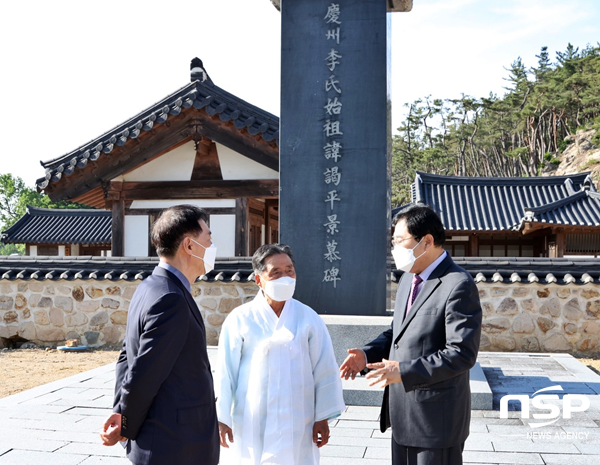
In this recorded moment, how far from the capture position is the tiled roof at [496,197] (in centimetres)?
1758

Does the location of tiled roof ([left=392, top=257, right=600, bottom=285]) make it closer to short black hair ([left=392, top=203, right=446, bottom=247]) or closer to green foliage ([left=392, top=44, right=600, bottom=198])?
short black hair ([left=392, top=203, right=446, bottom=247])

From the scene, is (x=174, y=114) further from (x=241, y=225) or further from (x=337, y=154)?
(x=337, y=154)

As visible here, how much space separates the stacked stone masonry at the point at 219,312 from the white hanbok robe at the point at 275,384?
22.5 ft

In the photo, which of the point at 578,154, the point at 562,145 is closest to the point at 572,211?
the point at 578,154

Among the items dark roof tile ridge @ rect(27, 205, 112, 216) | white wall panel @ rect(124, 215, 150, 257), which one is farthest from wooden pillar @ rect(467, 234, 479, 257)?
dark roof tile ridge @ rect(27, 205, 112, 216)

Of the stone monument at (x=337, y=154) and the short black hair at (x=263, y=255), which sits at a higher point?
the stone monument at (x=337, y=154)


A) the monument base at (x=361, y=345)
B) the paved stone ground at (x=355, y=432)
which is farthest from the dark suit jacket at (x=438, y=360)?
the monument base at (x=361, y=345)

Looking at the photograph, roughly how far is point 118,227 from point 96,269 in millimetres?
854

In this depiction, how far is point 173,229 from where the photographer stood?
2.48 m

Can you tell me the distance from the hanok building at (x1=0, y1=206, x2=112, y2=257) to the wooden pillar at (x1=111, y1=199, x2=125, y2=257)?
40.6 feet

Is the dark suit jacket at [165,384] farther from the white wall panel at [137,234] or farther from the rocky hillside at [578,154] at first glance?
the rocky hillside at [578,154]

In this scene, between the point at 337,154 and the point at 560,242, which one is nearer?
the point at 337,154

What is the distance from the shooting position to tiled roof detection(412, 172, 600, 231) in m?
17.6

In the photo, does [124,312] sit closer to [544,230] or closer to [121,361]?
[121,361]
